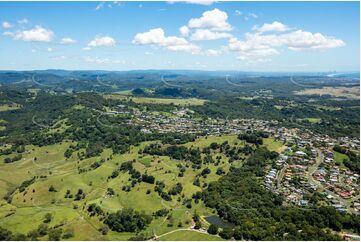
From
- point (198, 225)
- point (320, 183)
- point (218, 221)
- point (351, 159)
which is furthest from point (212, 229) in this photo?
point (351, 159)

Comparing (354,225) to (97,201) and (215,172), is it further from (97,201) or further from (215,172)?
(97,201)

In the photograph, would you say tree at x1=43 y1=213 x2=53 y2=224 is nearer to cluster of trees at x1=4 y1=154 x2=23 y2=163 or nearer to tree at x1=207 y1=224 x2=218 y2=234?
tree at x1=207 y1=224 x2=218 y2=234

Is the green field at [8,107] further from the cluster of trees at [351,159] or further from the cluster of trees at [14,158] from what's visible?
the cluster of trees at [351,159]

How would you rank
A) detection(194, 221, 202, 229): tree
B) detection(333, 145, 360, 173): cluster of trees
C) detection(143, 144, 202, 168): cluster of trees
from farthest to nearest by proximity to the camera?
detection(143, 144, 202, 168): cluster of trees < detection(333, 145, 360, 173): cluster of trees < detection(194, 221, 202, 229): tree

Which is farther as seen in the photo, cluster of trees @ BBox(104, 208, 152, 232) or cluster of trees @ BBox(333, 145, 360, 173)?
cluster of trees @ BBox(333, 145, 360, 173)

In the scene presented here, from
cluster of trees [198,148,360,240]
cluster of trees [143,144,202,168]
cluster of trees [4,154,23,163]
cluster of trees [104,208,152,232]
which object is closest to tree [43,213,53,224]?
cluster of trees [104,208,152,232]

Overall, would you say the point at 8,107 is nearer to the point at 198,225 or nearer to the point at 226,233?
the point at 198,225
